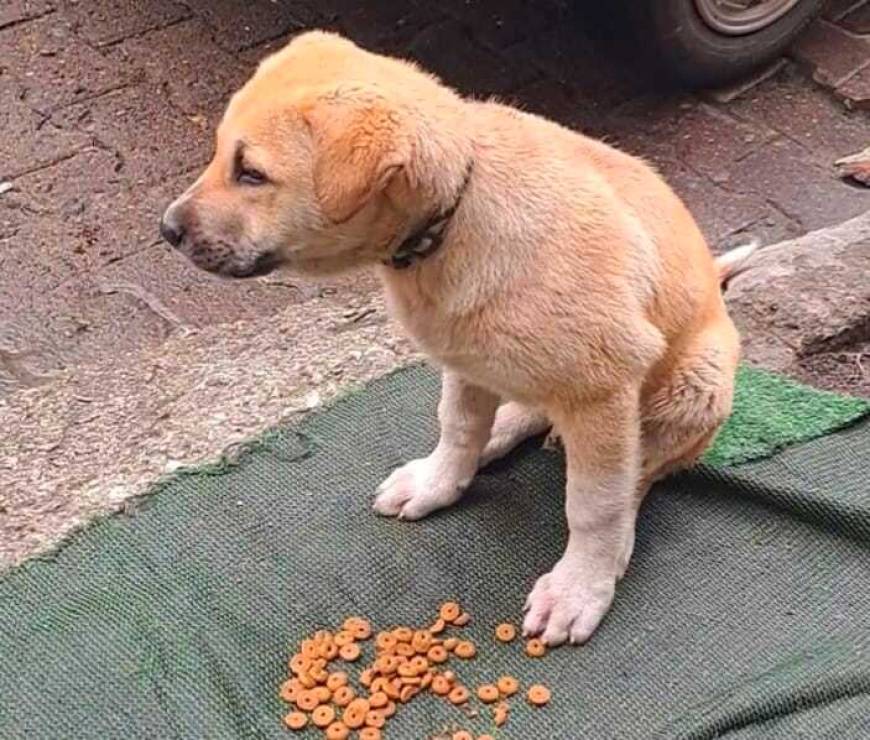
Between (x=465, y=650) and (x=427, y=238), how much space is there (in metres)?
0.95

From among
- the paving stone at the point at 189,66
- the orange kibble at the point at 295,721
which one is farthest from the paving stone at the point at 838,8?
the orange kibble at the point at 295,721

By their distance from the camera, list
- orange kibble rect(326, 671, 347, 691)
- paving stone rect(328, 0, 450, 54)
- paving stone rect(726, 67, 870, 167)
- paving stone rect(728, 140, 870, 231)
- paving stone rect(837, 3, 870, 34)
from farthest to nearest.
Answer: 1. paving stone rect(837, 3, 870, 34)
2. paving stone rect(328, 0, 450, 54)
3. paving stone rect(726, 67, 870, 167)
4. paving stone rect(728, 140, 870, 231)
5. orange kibble rect(326, 671, 347, 691)

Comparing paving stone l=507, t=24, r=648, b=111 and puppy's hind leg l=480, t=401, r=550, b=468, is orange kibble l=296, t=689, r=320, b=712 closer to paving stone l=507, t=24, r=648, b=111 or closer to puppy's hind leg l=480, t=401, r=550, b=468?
puppy's hind leg l=480, t=401, r=550, b=468

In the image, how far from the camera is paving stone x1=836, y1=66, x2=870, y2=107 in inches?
225

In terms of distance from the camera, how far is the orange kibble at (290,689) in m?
3.24

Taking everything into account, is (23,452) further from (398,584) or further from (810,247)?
(810,247)

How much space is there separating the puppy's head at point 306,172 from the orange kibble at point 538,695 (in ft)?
3.25

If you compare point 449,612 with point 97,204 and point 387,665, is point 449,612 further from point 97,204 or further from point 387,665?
point 97,204

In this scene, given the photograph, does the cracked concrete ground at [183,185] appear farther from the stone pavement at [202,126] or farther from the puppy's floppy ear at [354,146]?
the puppy's floppy ear at [354,146]

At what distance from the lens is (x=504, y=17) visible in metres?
6.09

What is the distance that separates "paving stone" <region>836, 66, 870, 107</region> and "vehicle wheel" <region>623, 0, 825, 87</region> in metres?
0.28

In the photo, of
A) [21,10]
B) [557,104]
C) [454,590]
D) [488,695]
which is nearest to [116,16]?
[21,10]

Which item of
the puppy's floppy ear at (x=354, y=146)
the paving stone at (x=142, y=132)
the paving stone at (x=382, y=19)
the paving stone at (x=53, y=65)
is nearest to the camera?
the puppy's floppy ear at (x=354, y=146)

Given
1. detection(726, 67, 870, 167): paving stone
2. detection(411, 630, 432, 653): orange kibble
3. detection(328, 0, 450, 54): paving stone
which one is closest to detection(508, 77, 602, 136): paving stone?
detection(328, 0, 450, 54): paving stone
